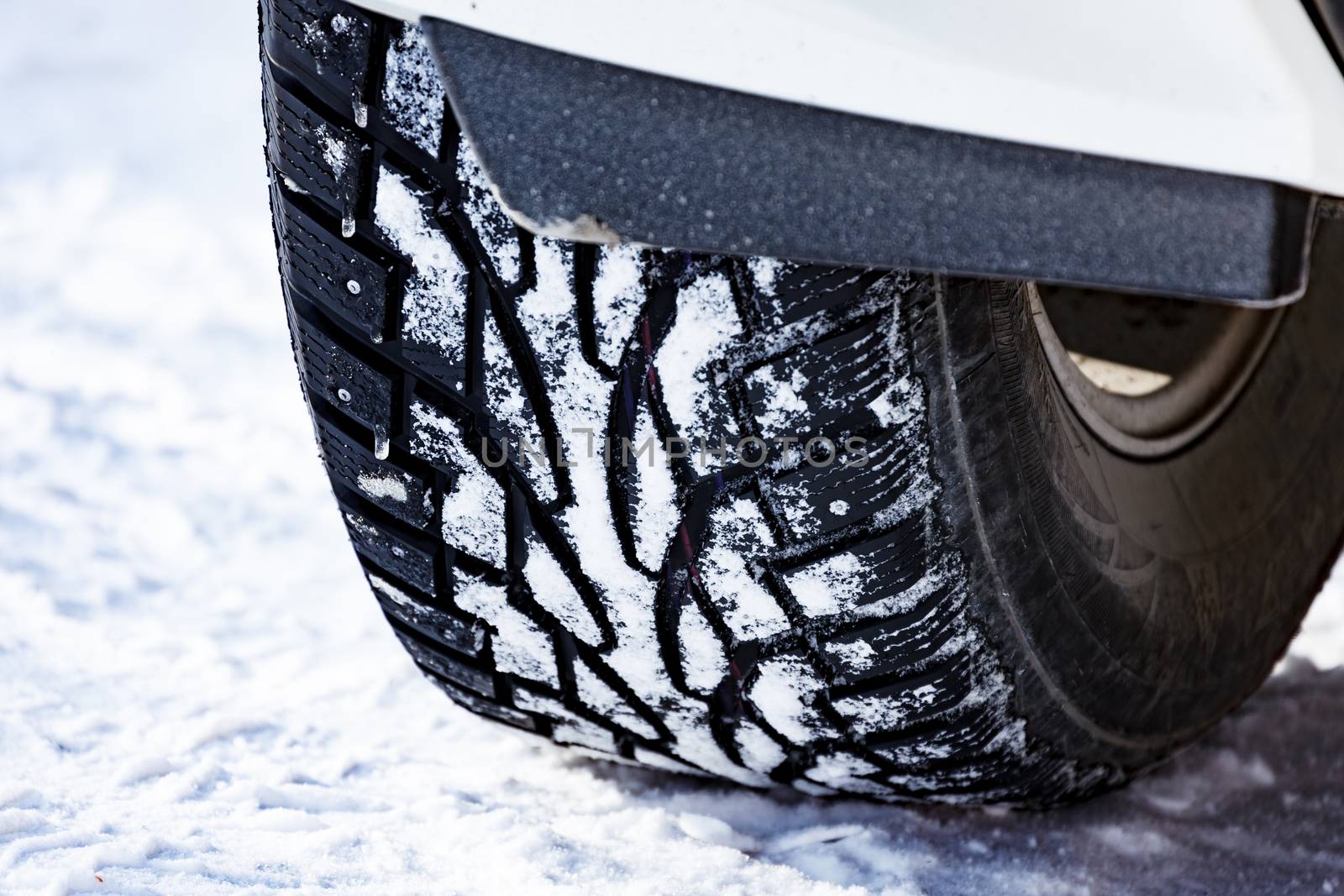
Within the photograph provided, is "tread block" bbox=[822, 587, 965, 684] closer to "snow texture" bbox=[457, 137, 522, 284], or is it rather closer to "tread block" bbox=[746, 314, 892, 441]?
"tread block" bbox=[746, 314, 892, 441]

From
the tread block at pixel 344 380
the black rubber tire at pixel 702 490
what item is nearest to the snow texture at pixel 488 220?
the black rubber tire at pixel 702 490

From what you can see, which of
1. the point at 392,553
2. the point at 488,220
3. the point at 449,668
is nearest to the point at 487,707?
the point at 449,668

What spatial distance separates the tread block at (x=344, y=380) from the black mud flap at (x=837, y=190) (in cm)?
25

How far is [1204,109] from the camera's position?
1.89 ft

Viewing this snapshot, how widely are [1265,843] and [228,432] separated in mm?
1589

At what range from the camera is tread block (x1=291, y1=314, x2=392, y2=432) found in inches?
32.0

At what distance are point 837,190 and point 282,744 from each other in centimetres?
87

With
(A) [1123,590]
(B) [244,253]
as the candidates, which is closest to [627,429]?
(A) [1123,590]

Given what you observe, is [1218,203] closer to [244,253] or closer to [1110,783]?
[1110,783]

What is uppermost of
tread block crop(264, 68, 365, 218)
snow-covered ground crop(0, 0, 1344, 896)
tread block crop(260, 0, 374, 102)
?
tread block crop(260, 0, 374, 102)

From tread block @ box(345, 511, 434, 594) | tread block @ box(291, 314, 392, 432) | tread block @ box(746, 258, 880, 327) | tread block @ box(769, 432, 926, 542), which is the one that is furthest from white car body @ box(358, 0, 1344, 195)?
tread block @ box(345, 511, 434, 594)

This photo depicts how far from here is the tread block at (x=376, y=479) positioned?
0.85 m

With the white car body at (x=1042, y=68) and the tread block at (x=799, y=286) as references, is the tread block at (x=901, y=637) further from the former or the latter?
the white car body at (x=1042, y=68)

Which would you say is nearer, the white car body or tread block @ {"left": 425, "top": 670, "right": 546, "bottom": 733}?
the white car body
